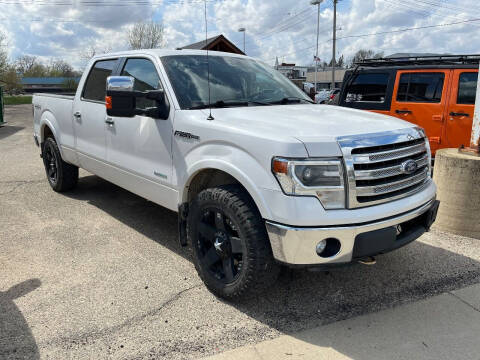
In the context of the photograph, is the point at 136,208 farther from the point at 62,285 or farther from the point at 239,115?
the point at 239,115

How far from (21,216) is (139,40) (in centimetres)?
3745

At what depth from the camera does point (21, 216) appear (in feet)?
16.7

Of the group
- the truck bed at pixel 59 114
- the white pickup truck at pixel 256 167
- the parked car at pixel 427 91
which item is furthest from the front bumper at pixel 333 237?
the parked car at pixel 427 91

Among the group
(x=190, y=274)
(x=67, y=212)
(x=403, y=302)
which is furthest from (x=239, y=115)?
(x=67, y=212)

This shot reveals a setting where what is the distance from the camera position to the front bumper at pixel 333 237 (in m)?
2.53

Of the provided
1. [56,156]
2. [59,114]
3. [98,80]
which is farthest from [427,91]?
[56,156]

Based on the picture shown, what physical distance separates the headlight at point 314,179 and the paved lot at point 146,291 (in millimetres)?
990

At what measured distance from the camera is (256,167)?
270 centimetres

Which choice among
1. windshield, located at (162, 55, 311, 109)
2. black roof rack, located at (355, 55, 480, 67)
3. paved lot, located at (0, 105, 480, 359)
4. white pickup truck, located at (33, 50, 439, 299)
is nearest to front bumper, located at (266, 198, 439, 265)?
white pickup truck, located at (33, 50, 439, 299)

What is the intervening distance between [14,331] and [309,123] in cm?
246

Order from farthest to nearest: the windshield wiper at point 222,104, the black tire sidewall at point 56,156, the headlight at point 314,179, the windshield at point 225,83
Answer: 1. the black tire sidewall at point 56,156
2. the windshield at point 225,83
3. the windshield wiper at point 222,104
4. the headlight at point 314,179

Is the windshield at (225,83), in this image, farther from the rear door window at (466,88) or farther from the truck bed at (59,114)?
the rear door window at (466,88)

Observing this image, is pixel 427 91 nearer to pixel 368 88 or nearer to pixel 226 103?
pixel 368 88

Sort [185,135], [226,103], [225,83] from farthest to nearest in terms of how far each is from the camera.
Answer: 1. [225,83]
2. [226,103]
3. [185,135]
